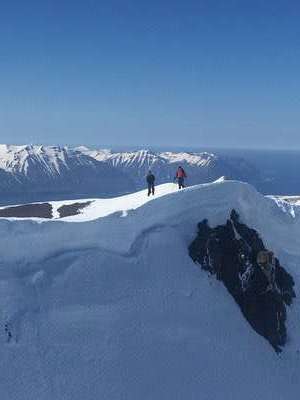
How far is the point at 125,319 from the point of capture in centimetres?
2544

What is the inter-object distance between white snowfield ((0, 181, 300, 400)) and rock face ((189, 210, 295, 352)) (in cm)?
61

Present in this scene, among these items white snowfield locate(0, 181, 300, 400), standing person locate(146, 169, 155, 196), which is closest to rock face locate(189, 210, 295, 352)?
white snowfield locate(0, 181, 300, 400)

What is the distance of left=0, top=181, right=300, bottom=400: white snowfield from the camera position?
22625 millimetres

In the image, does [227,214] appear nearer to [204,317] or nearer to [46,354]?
[204,317]

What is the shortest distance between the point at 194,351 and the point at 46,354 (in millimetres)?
6883

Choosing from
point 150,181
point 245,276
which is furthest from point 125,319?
point 150,181

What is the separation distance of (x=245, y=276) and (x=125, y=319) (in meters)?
8.19

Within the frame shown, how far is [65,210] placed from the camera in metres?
41.8

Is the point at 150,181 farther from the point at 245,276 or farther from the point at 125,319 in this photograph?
the point at 125,319

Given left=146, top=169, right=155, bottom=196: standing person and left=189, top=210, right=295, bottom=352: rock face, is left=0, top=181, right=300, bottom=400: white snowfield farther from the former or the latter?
left=146, top=169, right=155, bottom=196: standing person

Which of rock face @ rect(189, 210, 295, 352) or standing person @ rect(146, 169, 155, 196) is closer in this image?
rock face @ rect(189, 210, 295, 352)

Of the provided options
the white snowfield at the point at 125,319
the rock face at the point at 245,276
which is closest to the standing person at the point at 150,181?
the white snowfield at the point at 125,319

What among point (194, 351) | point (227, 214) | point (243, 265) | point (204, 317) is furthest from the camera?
point (227, 214)

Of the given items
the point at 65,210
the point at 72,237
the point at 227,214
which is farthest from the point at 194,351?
the point at 65,210
